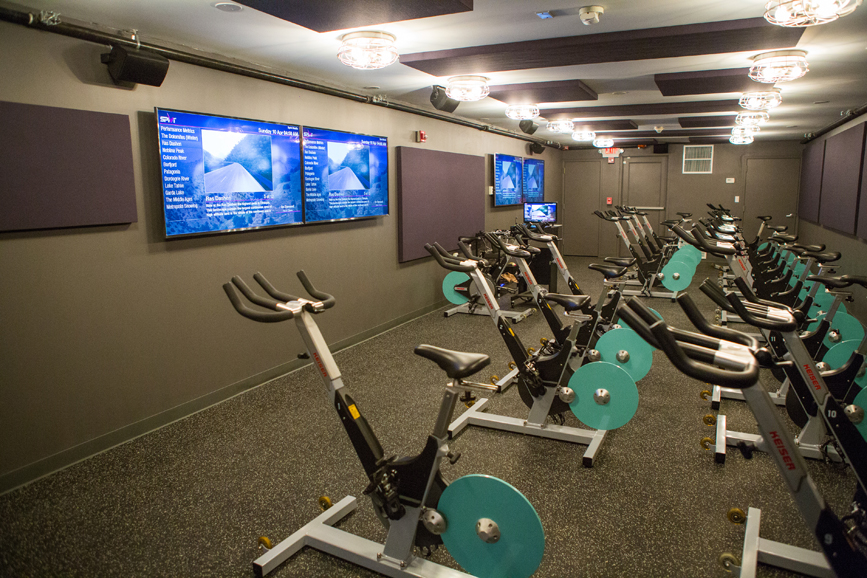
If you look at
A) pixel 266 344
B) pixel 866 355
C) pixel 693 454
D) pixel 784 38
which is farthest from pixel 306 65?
pixel 866 355

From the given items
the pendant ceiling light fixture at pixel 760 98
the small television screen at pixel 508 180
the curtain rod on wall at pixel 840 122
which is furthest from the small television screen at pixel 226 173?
the curtain rod on wall at pixel 840 122

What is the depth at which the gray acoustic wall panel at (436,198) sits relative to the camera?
610cm

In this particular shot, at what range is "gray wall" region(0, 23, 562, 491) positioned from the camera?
9.57ft

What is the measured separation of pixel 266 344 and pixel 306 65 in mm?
2205

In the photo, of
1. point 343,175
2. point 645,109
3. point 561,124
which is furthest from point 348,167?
point 645,109

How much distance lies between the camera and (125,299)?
3406 millimetres

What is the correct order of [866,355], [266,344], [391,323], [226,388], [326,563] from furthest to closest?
[391,323] < [266,344] < [226,388] < [866,355] < [326,563]

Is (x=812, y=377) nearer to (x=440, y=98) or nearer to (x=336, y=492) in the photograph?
(x=336, y=492)

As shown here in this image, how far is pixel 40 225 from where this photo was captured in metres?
2.93

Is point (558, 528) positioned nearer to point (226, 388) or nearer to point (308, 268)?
point (226, 388)

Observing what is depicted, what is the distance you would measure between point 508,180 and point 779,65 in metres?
5.25

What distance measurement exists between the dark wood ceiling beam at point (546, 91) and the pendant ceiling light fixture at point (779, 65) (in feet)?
5.10

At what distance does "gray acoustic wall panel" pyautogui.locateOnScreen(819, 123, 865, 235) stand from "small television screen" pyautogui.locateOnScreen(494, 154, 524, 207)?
4.32 meters

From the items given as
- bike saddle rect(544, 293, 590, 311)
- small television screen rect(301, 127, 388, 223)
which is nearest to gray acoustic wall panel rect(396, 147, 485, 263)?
small television screen rect(301, 127, 388, 223)
